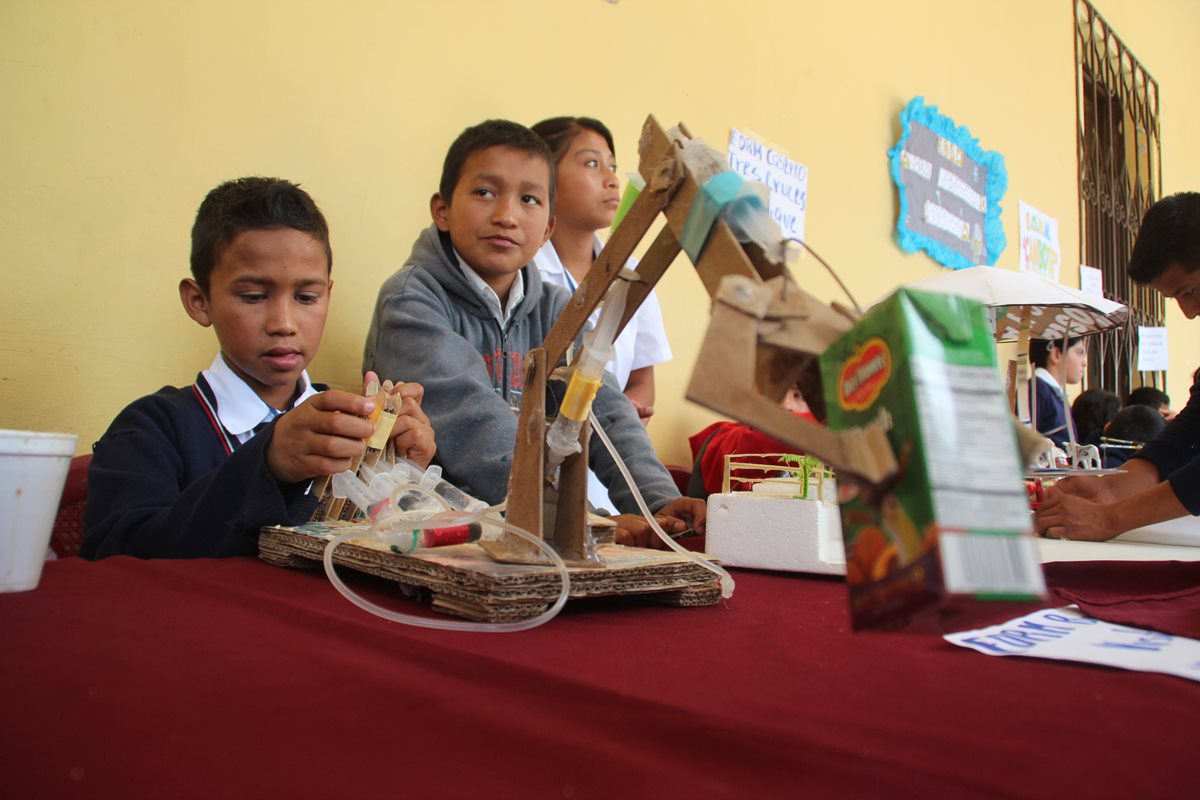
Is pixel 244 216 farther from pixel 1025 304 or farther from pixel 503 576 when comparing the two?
pixel 1025 304

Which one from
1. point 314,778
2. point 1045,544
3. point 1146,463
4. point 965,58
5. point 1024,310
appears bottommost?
point 314,778

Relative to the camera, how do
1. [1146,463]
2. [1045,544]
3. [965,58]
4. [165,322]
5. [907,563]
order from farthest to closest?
[965,58] → [1146,463] → [165,322] → [1045,544] → [907,563]

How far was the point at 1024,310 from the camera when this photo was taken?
1.96m

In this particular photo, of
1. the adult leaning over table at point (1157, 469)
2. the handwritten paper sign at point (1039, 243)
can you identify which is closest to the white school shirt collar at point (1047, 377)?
the handwritten paper sign at point (1039, 243)

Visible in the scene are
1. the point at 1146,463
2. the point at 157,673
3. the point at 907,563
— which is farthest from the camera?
the point at 1146,463

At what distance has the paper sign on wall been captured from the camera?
171 inches

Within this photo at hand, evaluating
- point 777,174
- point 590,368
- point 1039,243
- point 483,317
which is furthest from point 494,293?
point 1039,243

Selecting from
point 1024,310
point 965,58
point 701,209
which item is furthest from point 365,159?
point 965,58

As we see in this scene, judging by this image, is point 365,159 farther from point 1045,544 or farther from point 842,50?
point 842,50

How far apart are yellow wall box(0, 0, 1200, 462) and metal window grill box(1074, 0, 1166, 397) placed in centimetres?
273

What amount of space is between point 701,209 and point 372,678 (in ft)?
0.96

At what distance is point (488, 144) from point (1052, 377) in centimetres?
287

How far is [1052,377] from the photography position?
3328mm

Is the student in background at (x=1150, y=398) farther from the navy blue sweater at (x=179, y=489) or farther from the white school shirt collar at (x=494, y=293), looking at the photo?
the navy blue sweater at (x=179, y=489)
